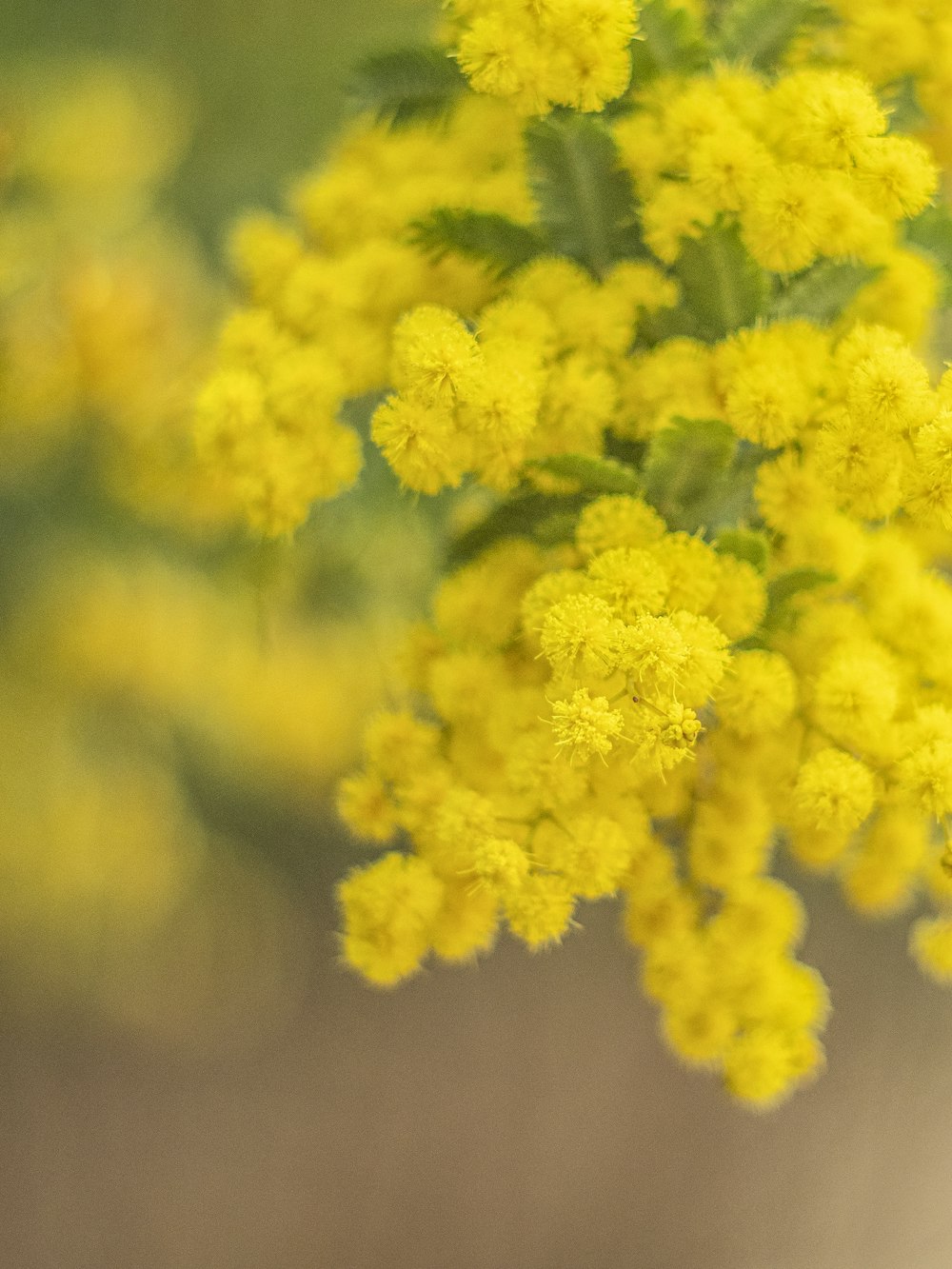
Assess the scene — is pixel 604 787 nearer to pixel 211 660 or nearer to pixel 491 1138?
pixel 211 660

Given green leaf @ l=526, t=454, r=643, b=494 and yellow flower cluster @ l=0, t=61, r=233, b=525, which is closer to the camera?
green leaf @ l=526, t=454, r=643, b=494

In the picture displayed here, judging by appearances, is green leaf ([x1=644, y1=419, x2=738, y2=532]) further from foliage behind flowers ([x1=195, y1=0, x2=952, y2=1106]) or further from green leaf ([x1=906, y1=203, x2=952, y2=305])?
green leaf ([x1=906, y1=203, x2=952, y2=305])

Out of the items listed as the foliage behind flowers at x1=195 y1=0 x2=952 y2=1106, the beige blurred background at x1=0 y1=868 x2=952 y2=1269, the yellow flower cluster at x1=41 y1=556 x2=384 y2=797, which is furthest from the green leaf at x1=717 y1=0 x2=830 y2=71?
the beige blurred background at x1=0 y1=868 x2=952 y2=1269

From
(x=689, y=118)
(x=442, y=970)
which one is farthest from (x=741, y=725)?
(x=442, y=970)

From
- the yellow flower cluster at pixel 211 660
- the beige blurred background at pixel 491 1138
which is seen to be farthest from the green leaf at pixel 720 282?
the beige blurred background at pixel 491 1138

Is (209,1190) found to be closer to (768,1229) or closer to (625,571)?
(768,1229)

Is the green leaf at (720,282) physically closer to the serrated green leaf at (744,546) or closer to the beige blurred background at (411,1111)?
the serrated green leaf at (744,546)
